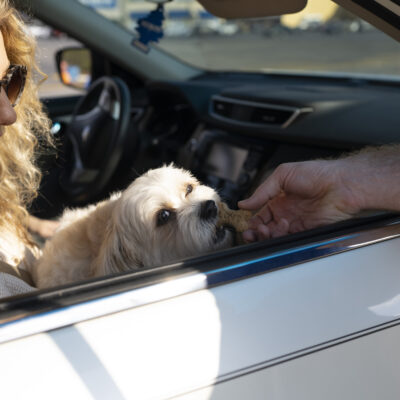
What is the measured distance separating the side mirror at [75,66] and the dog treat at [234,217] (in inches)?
99.0

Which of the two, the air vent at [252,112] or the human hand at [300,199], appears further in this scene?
the air vent at [252,112]

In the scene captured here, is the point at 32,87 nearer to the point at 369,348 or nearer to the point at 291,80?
the point at 369,348

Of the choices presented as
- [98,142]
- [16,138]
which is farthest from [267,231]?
[98,142]

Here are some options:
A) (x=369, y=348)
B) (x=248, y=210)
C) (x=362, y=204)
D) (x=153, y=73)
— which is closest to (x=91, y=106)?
(x=153, y=73)

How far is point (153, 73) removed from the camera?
4.16 metres

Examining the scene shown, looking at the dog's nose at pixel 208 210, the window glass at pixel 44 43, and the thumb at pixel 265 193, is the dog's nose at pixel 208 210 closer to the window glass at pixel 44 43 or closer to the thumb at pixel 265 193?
the thumb at pixel 265 193

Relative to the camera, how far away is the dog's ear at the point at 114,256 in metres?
1.90

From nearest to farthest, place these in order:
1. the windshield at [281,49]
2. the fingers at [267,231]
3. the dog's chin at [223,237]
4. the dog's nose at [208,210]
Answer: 1. the fingers at [267,231]
2. the dog's chin at [223,237]
3. the dog's nose at [208,210]
4. the windshield at [281,49]

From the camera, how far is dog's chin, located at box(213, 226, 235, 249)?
1.89 meters

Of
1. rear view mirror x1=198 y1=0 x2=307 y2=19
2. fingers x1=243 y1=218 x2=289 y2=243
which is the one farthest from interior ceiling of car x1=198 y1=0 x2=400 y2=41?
fingers x1=243 y1=218 x2=289 y2=243

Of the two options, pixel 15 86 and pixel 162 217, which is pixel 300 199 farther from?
pixel 15 86

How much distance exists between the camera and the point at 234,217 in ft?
6.62

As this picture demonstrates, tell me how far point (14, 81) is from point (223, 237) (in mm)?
958

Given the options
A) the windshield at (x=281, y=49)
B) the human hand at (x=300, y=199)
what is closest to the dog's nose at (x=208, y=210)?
the human hand at (x=300, y=199)
